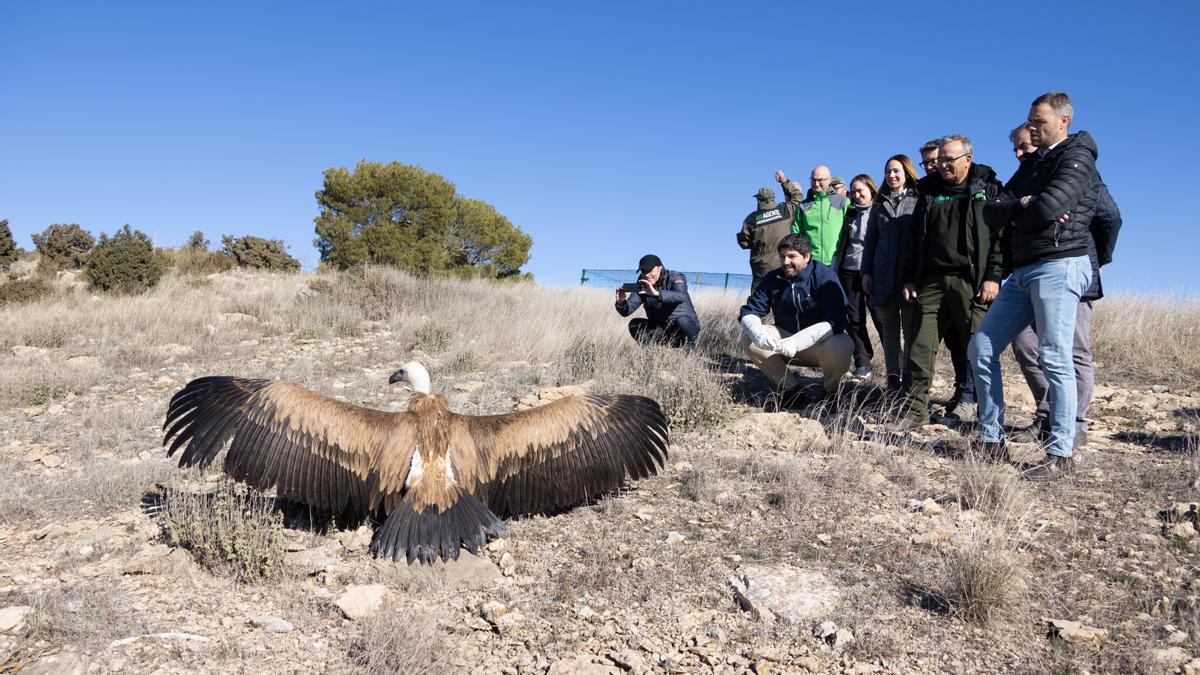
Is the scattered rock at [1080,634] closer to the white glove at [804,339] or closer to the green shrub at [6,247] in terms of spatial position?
the white glove at [804,339]

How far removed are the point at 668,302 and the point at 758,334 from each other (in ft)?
5.94

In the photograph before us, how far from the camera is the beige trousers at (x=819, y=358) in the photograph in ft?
20.0

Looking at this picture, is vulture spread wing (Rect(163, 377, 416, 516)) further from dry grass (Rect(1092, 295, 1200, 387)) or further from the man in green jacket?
dry grass (Rect(1092, 295, 1200, 387))

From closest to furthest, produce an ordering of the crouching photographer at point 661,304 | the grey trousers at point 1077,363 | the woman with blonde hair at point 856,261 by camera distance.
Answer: the grey trousers at point 1077,363 → the woman with blonde hair at point 856,261 → the crouching photographer at point 661,304

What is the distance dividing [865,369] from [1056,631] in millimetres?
4382

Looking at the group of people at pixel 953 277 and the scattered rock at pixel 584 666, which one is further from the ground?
the group of people at pixel 953 277

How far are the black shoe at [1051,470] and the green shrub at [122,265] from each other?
644 inches

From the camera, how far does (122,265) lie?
15406mm

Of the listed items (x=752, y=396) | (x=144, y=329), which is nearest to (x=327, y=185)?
(x=144, y=329)

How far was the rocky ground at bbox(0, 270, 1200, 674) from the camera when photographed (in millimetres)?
2844

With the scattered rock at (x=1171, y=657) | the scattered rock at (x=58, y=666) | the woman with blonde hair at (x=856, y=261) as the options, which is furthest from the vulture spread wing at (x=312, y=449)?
the woman with blonde hair at (x=856, y=261)

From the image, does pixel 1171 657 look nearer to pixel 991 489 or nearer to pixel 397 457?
pixel 991 489

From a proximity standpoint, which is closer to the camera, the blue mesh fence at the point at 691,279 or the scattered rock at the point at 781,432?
the scattered rock at the point at 781,432

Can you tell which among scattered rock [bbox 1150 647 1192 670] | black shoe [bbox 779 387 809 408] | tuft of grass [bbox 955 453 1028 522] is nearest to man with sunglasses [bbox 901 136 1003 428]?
black shoe [bbox 779 387 809 408]
